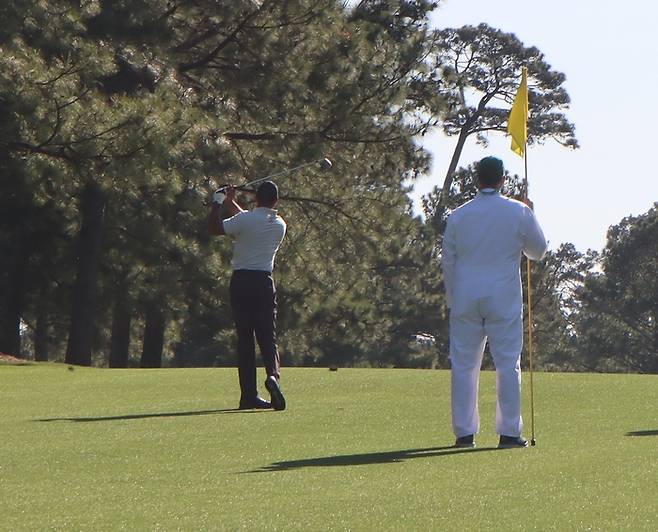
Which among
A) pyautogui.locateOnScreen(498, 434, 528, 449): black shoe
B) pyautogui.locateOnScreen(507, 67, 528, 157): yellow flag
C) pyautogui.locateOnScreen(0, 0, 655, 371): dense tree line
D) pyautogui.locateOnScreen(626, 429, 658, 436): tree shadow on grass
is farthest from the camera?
pyautogui.locateOnScreen(0, 0, 655, 371): dense tree line

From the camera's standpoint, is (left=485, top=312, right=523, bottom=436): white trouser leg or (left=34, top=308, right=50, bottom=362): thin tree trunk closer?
(left=485, top=312, right=523, bottom=436): white trouser leg

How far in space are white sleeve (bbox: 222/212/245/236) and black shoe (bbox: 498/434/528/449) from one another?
392 cm

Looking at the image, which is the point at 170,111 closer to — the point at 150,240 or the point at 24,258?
the point at 150,240

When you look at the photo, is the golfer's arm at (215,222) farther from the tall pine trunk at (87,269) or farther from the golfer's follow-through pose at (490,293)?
the tall pine trunk at (87,269)

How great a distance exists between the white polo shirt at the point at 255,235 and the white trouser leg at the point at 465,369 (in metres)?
3.25

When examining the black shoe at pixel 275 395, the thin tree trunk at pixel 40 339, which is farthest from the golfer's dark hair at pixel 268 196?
the thin tree trunk at pixel 40 339

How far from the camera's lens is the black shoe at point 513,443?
10.8 m

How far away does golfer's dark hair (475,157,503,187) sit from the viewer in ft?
35.9

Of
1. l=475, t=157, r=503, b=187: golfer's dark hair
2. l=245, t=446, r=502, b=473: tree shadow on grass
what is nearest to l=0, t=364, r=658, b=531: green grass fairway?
l=245, t=446, r=502, b=473: tree shadow on grass

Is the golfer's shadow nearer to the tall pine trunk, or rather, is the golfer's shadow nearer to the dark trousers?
the dark trousers

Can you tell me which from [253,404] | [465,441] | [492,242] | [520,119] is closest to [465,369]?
[465,441]

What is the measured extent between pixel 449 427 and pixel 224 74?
22246 mm

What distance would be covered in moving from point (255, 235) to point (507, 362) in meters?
3.70

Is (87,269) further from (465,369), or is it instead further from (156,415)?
(465,369)
